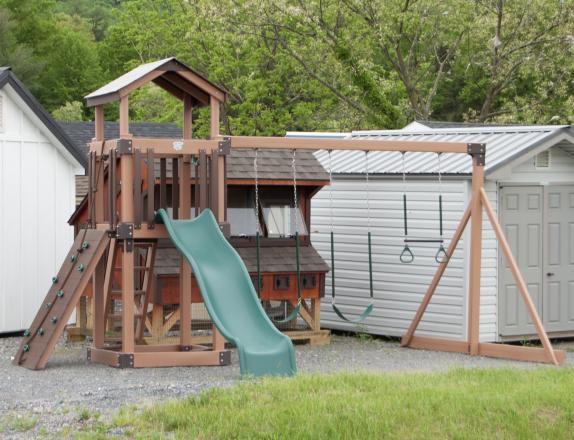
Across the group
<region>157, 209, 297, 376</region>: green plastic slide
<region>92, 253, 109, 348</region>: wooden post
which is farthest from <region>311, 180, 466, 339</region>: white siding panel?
<region>92, 253, 109, 348</region>: wooden post

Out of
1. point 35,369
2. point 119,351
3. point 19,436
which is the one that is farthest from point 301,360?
point 19,436

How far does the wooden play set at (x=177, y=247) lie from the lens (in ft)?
44.3

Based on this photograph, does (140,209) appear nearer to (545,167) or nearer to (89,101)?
(89,101)

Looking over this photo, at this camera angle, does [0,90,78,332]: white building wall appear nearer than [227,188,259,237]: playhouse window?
No

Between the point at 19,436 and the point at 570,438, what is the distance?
14.4ft

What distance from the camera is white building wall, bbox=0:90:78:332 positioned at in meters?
17.4

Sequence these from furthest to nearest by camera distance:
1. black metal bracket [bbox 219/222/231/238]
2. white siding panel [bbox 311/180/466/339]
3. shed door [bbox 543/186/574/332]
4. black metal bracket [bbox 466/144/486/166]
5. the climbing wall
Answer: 1. shed door [bbox 543/186/574/332]
2. white siding panel [bbox 311/180/466/339]
3. black metal bracket [bbox 466/144/486/166]
4. black metal bracket [bbox 219/222/231/238]
5. the climbing wall

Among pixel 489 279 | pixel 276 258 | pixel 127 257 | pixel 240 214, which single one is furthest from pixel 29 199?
pixel 489 279

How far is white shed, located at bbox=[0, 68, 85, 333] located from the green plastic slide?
4.15 meters

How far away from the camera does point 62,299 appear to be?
46.8 ft

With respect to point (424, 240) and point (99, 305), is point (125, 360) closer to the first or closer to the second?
point (99, 305)

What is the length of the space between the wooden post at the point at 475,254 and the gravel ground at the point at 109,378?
1.15 ft

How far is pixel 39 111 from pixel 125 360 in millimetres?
5084

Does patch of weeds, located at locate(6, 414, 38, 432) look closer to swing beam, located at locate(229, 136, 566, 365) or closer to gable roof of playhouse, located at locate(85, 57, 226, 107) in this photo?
gable roof of playhouse, located at locate(85, 57, 226, 107)
